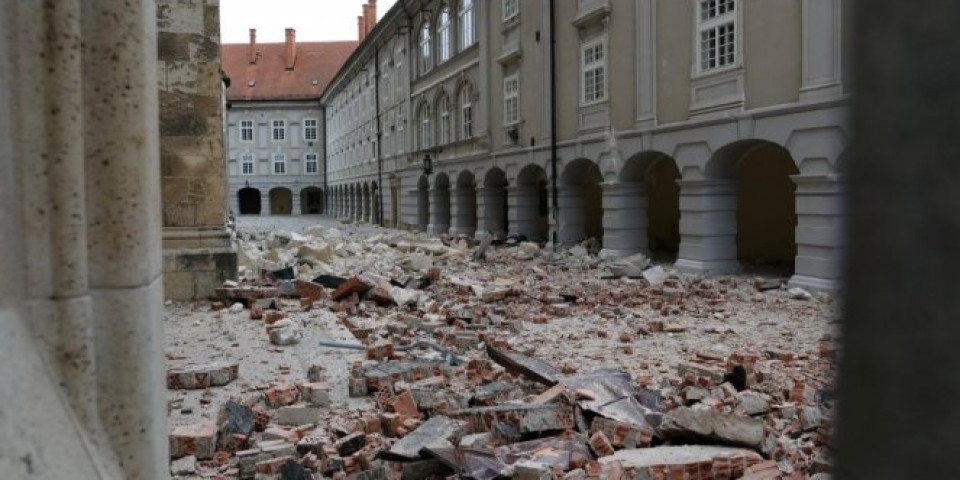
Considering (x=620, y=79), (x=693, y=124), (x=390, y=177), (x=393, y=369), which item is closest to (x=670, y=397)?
(x=393, y=369)

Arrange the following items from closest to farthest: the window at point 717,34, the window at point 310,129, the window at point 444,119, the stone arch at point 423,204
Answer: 1. the window at point 717,34
2. the window at point 444,119
3. the stone arch at point 423,204
4. the window at point 310,129

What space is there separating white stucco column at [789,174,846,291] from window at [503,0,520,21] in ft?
45.5

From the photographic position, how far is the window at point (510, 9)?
24.7 metres

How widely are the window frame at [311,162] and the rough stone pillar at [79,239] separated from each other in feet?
216

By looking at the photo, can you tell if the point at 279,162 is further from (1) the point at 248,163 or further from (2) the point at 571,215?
(2) the point at 571,215

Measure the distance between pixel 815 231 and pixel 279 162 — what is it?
2323 inches

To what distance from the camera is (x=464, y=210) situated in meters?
31.1

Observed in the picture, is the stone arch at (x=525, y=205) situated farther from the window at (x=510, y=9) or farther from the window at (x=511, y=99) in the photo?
the window at (x=510, y=9)

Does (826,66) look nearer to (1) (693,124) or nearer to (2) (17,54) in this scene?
(1) (693,124)

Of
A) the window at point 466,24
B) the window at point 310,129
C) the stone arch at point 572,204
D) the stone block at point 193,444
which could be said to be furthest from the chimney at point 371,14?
the stone block at point 193,444

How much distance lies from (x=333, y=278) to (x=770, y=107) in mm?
8678

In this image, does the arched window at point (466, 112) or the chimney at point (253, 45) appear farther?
the chimney at point (253, 45)

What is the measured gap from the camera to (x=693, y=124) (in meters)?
16.0

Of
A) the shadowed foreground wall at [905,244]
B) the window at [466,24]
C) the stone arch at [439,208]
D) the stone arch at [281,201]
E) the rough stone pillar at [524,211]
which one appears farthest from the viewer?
the stone arch at [281,201]
